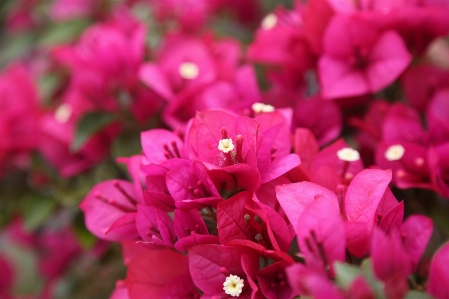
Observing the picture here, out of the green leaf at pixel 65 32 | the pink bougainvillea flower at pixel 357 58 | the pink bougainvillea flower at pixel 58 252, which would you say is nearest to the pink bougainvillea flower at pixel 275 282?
the pink bougainvillea flower at pixel 357 58

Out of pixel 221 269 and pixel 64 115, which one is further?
pixel 64 115

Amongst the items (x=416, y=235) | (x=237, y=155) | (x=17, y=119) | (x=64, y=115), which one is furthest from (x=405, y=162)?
(x=17, y=119)

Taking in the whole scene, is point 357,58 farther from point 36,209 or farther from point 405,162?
point 36,209

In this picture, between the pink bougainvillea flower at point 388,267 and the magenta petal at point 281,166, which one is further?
the magenta petal at point 281,166

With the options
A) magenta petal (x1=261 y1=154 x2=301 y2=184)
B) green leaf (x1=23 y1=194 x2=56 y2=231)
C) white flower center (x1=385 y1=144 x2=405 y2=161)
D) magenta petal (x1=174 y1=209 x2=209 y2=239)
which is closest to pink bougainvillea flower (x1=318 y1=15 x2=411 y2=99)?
white flower center (x1=385 y1=144 x2=405 y2=161)

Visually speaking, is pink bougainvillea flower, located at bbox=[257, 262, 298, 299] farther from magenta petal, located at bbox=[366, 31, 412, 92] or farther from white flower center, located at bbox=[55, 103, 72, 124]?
white flower center, located at bbox=[55, 103, 72, 124]

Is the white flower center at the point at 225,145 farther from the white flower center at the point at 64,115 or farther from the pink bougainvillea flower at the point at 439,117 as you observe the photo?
the white flower center at the point at 64,115
